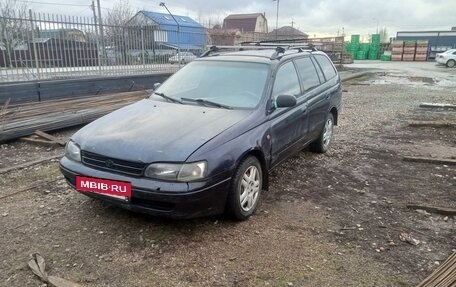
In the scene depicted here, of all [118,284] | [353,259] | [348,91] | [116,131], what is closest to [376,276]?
[353,259]

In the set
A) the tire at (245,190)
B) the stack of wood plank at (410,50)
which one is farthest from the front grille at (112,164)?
the stack of wood plank at (410,50)

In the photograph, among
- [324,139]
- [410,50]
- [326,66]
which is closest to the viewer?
[324,139]

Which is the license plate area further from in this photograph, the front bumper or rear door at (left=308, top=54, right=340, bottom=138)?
rear door at (left=308, top=54, right=340, bottom=138)

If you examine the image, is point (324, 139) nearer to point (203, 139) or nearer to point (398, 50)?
point (203, 139)

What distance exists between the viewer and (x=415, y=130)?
8.10 metres

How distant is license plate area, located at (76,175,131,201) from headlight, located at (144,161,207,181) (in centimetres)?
25

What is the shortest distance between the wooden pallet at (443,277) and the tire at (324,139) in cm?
319

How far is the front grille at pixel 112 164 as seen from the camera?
322 centimetres

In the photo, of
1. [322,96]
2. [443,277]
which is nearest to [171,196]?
[443,277]

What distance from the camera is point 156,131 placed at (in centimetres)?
354

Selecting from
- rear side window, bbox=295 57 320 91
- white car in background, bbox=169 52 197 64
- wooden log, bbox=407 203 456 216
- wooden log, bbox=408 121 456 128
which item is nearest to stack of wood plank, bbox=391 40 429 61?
white car in background, bbox=169 52 197 64

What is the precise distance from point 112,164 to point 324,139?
3.88 m

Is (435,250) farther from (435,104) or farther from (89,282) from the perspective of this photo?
(435,104)

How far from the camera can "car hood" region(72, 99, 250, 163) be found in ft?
10.7
